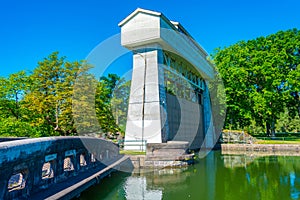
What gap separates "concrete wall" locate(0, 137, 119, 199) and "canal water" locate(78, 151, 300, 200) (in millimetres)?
1129

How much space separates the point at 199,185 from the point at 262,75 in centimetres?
1689

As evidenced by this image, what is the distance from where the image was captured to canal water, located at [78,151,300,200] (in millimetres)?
6340

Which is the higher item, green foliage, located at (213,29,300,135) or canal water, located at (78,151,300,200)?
green foliage, located at (213,29,300,135)

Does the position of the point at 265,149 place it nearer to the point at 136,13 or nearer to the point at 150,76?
the point at 150,76

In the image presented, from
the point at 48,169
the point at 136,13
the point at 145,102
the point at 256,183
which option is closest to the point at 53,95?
the point at 145,102

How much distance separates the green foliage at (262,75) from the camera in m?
20.2

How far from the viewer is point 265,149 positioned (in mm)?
17688

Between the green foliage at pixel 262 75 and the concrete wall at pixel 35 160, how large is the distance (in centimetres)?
1755

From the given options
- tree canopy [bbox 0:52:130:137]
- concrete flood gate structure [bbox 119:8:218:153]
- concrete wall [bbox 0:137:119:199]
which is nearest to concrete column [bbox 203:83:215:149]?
concrete flood gate structure [bbox 119:8:218:153]

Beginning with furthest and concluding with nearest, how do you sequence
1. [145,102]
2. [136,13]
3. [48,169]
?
1. [136,13]
2. [145,102]
3. [48,169]

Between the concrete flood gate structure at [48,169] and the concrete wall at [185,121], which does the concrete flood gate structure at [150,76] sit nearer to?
the concrete wall at [185,121]

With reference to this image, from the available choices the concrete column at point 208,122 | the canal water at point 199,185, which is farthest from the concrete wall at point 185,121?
the canal water at point 199,185

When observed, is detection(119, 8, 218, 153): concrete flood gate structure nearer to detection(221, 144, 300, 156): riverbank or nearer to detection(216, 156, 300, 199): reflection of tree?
detection(216, 156, 300, 199): reflection of tree

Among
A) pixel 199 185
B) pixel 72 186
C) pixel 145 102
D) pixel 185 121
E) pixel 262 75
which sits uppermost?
pixel 262 75
